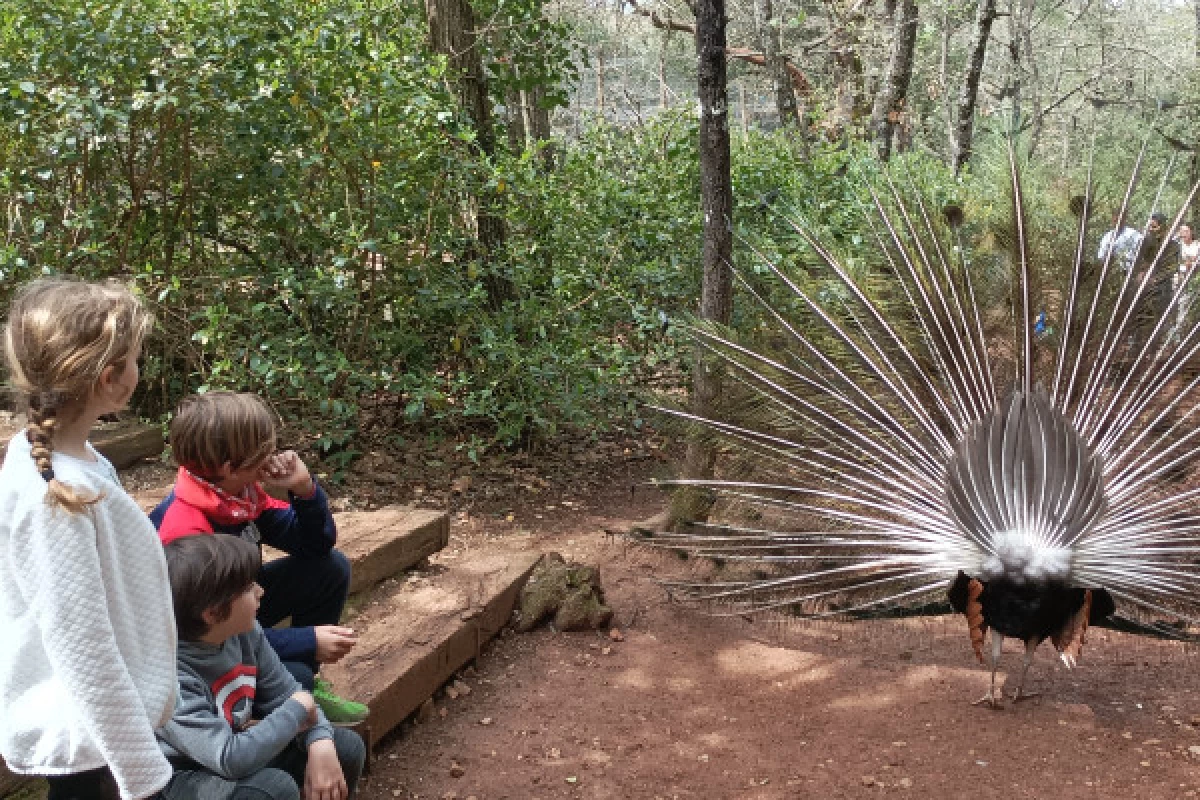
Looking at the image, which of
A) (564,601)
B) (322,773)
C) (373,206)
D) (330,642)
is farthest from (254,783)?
(373,206)

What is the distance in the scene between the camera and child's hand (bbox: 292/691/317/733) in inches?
101

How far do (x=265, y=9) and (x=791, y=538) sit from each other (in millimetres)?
3847

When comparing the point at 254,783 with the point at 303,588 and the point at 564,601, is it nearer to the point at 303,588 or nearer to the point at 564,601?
the point at 303,588

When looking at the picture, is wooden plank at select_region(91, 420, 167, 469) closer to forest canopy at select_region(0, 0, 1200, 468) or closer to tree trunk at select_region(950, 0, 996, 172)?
forest canopy at select_region(0, 0, 1200, 468)

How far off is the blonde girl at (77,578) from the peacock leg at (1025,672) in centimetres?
326

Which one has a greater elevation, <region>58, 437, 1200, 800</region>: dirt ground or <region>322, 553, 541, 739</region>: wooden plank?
<region>322, 553, 541, 739</region>: wooden plank

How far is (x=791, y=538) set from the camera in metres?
4.58

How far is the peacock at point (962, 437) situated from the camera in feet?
13.6

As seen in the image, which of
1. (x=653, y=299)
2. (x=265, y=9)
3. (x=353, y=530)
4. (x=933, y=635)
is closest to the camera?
(x=353, y=530)

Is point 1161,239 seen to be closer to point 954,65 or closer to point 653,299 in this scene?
point 653,299

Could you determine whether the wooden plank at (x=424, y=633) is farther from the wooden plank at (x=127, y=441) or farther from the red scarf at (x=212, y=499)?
the wooden plank at (x=127, y=441)

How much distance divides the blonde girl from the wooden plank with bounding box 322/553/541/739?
5.40 ft

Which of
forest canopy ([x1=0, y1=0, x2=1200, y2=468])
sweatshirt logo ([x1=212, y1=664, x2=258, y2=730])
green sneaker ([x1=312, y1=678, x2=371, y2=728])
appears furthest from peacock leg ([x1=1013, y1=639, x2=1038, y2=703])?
sweatshirt logo ([x1=212, y1=664, x2=258, y2=730])

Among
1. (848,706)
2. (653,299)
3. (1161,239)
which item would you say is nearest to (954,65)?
(653,299)
